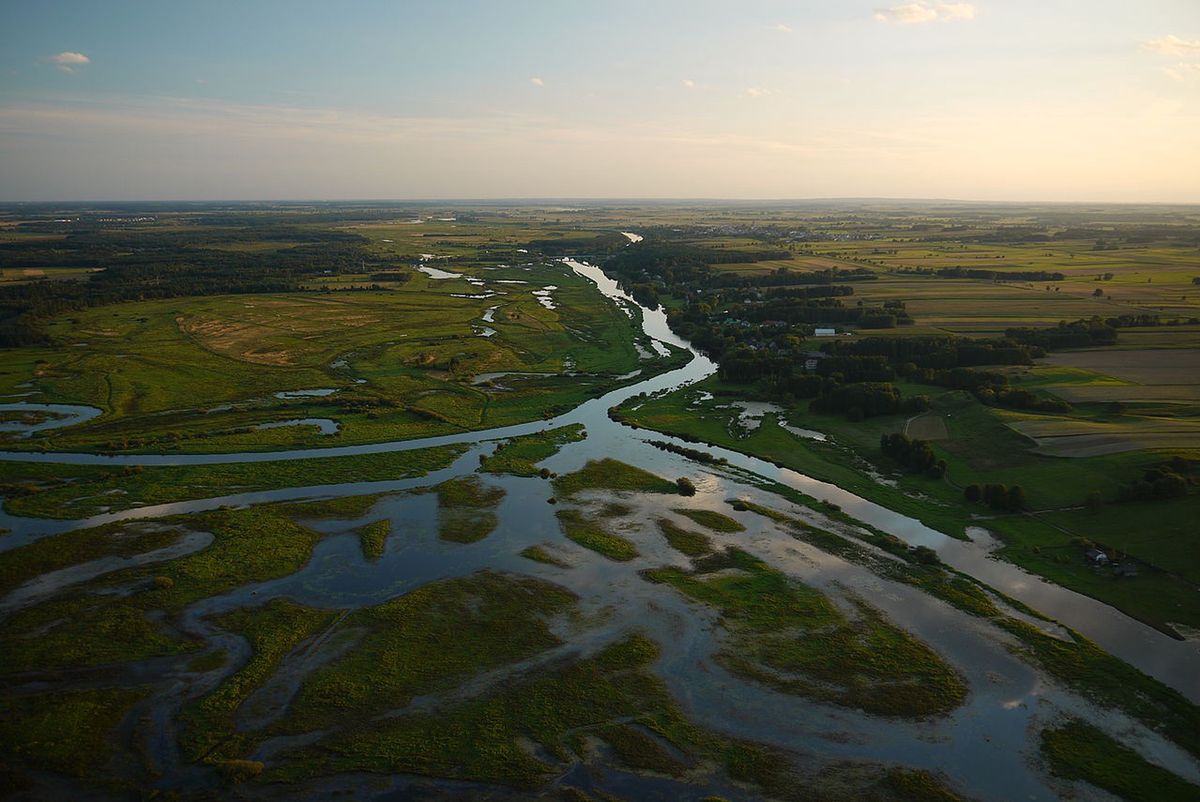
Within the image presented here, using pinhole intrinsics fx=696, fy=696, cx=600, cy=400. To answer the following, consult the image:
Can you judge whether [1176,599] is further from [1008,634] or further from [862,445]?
[862,445]

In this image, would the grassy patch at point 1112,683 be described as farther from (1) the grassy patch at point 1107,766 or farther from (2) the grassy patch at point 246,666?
(2) the grassy patch at point 246,666

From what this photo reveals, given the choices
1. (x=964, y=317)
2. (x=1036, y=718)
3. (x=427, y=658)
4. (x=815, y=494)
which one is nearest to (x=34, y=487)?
(x=427, y=658)

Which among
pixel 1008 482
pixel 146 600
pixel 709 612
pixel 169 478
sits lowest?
pixel 709 612

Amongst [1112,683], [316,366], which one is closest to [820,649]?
[1112,683]

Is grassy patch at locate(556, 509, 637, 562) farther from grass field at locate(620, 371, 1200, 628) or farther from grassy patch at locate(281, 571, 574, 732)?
grass field at locate(620, 371, 1200, 628)

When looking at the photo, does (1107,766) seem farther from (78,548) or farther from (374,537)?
(78,548)

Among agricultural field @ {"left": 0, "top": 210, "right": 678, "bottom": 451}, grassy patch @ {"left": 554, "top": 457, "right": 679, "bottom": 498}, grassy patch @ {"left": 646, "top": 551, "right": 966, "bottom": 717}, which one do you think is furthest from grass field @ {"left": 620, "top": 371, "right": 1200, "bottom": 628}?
agricultural field @ {"left": 0, "top": 210, "right": 678, "bottom": 451}

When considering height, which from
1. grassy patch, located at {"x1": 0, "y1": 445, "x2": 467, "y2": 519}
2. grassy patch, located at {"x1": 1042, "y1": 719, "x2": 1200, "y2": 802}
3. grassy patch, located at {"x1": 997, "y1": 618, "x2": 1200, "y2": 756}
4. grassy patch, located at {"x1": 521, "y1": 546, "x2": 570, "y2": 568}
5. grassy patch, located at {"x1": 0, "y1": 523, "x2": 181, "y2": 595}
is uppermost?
grassy patch, located at {"x1": 0, "y1": 445, "x2": 467, "y2": 519}
